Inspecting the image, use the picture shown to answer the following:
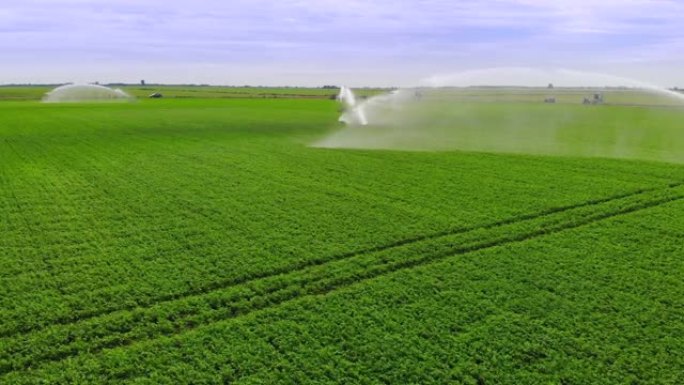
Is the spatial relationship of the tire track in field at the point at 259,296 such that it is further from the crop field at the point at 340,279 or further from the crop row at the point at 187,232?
the crop row at the point at 187,232

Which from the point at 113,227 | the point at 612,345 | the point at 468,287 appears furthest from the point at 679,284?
the point at 113,227

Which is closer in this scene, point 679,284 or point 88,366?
point 88,366

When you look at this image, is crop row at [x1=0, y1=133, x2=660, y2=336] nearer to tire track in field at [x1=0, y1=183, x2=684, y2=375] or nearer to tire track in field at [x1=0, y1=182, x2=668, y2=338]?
tire track in field at [x1=0, y1=182, x2=668, y2=338]

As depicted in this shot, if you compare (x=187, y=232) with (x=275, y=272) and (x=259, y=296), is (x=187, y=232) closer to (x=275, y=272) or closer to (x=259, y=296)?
(x=275, y=272)

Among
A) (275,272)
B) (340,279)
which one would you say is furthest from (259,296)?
(340,279)

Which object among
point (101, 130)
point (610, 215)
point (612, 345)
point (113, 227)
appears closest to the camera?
point (612, 345)

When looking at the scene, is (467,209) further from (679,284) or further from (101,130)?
(101,130)
